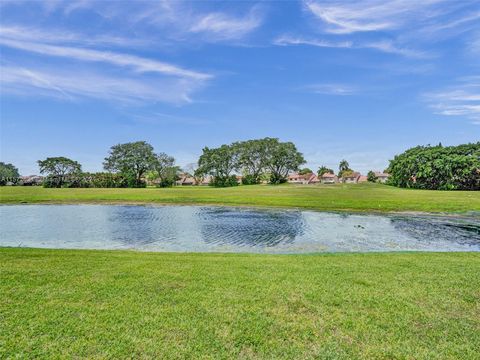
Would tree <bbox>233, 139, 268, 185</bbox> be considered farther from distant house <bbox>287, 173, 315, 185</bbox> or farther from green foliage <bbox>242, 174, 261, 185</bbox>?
distant house <bbox>287, 173, 315, 185</bbox>

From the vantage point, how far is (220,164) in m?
106

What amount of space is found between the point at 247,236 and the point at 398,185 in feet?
284

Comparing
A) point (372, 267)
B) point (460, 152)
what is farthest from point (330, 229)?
point (460, 152)

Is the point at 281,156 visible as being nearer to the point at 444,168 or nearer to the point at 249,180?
the point at 249,180

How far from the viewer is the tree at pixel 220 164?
106 meters

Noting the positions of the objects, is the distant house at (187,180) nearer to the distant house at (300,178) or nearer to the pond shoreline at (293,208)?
the distant house at (300,178)

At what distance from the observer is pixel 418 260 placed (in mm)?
10773

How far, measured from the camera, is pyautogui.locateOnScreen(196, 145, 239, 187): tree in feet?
346

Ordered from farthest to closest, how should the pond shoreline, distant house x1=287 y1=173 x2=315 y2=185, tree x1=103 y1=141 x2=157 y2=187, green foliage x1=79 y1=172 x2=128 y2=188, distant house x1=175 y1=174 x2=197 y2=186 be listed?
distant house x1=287 y1=173 x2=315 y2=185
distant house x1=175 y1=174 x2=197 y2=186
tree x1=103 y1=141 x2=157 y2=187
green foliage x1=79 y1=172 x2=128 y2=188
the pond shoreline

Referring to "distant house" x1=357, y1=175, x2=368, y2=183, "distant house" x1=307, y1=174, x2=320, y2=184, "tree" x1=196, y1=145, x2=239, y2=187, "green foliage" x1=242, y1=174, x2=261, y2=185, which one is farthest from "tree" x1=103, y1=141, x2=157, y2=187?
"distant house" x1=357, y1=175, x2=368, y2=183

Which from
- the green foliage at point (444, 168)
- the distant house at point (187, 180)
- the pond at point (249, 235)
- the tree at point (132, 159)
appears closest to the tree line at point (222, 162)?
the tree at point (132, 159)

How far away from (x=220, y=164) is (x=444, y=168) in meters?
63.1

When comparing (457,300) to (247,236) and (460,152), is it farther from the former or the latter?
(460,152)

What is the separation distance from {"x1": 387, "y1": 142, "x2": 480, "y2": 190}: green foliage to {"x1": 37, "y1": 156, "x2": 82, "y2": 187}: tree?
94.4 meters
